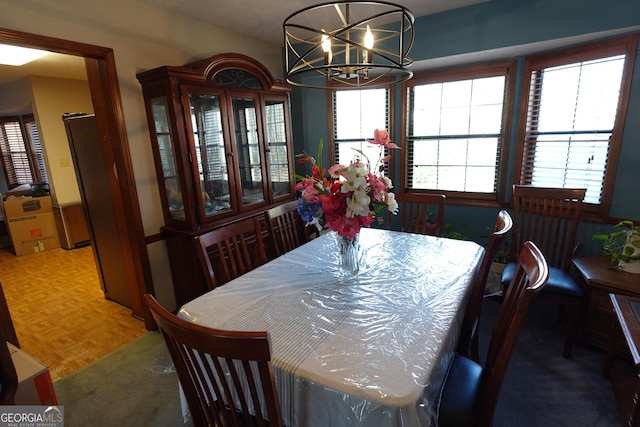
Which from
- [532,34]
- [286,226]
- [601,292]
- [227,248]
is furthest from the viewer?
[532,34]

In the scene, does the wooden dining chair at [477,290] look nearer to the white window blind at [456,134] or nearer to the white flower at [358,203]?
the white flower at [358,203]

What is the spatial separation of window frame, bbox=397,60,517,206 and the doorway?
8.16 ft

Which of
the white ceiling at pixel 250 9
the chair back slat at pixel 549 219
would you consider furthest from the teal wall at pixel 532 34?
the chair back slat at pixel 549 219

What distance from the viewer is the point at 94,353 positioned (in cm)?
233

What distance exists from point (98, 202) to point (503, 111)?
3618 mm

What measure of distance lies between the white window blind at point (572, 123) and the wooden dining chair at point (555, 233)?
0.35 m

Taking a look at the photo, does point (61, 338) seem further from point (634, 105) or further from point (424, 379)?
point (634, 105)

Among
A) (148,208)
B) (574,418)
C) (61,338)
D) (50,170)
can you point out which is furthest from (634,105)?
(50,170)

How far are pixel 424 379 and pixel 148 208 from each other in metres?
2.31

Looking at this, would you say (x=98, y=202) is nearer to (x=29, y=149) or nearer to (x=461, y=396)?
(x=461, y=396)

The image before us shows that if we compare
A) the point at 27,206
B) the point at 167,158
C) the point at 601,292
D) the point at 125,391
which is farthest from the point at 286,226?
the point at 27,206

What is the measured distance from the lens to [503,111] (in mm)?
2891

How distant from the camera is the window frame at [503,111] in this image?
2807 mm

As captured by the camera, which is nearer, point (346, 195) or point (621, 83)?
point (346, 195)
